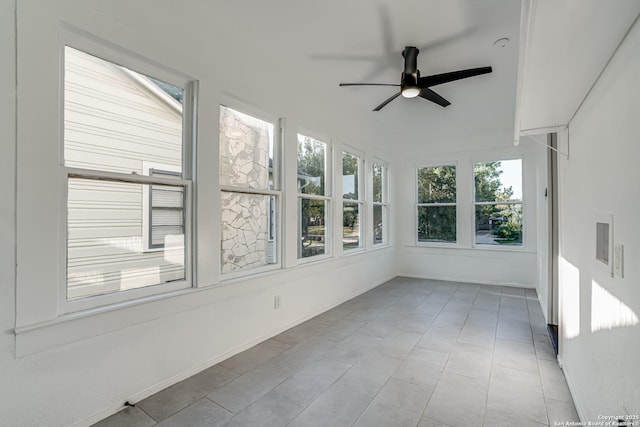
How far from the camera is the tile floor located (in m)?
1.92

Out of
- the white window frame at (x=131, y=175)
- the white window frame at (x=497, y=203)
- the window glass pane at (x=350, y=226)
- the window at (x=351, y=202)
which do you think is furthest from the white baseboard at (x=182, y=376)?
the white window frame at (x=497, y=203)

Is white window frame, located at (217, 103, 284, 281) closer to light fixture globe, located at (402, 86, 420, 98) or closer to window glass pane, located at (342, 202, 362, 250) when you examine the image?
light fixture globe, located at (402, 86, 420, 98)

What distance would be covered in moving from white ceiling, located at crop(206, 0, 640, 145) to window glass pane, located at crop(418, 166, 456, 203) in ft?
5.66

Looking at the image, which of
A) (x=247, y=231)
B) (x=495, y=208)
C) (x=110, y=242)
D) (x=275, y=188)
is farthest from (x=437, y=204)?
(x=110, y=242)

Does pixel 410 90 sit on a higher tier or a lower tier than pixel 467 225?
higher

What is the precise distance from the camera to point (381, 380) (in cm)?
235

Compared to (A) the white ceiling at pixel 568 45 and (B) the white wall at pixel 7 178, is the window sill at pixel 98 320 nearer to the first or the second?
(B) the white wall at pixel 7 178

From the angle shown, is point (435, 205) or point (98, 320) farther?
point (435, 205)

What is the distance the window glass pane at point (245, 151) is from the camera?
284cm

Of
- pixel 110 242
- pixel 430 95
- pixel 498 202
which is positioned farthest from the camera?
pixel 498 202

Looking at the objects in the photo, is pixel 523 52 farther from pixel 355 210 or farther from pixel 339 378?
pixel 355 210

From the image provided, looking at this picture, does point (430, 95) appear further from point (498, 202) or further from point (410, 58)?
point (498, 202)

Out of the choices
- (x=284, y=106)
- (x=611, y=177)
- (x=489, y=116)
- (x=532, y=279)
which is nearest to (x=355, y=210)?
(x=284, y=106)

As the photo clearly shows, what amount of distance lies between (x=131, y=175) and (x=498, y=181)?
5843 millimetres
